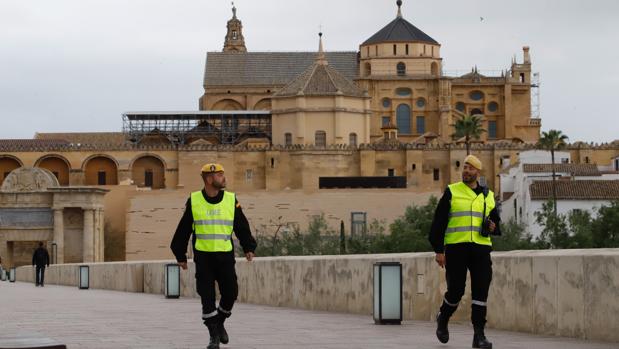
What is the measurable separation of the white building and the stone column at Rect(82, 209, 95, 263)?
21.4 m

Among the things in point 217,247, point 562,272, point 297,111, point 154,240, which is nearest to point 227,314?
point 217,247

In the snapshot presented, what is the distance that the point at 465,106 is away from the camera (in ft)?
342

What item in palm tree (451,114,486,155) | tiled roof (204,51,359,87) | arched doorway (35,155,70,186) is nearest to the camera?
arched doorway (35,155,70,186)

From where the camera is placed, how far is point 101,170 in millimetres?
89000

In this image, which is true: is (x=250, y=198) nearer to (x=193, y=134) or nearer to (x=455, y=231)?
(x=193, y=134)

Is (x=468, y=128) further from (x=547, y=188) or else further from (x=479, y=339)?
(x=479, y=339)

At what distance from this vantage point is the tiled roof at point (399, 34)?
102 m

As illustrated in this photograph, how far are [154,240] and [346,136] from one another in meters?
19.7

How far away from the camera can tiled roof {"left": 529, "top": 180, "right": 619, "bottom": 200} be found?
230 ft

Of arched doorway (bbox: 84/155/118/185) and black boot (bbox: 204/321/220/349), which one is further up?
arched doorway (bbox: 84/155/118/185)

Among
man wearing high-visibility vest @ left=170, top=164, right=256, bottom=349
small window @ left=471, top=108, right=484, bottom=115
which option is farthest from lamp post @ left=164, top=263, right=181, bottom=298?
small window @ left=471, top=108, right=484, bottom=115

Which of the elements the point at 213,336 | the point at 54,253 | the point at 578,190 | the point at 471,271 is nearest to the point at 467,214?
the point at 471,271

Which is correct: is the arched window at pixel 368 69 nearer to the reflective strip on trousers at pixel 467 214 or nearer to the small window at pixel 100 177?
the small window at pixel 100 177

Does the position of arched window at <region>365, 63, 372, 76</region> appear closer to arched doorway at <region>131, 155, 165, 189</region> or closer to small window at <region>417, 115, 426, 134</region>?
small window at <region>417, 115, 426, 134</region>
